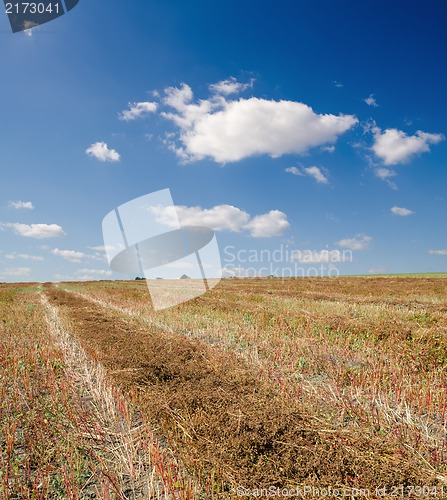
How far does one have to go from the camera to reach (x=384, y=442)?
3.51 m

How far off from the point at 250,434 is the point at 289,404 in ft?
3.32

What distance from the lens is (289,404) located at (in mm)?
4320

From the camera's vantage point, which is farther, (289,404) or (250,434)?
(289,404)

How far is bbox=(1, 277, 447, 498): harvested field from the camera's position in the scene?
118 inches

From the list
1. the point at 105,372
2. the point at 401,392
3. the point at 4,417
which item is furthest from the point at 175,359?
the point at 401,392

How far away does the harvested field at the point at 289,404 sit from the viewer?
9.87 feet

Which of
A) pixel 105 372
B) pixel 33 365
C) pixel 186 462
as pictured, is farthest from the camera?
pixel 33 365

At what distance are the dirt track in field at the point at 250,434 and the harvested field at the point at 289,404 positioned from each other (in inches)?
0.5

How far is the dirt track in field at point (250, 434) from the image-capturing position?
2957 millimetres

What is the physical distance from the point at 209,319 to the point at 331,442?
9106mm

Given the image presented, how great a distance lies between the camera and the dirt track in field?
116 inches

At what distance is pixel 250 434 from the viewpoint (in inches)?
137

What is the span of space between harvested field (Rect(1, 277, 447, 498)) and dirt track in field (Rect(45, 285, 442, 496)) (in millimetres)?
13

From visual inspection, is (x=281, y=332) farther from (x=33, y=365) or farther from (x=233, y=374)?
(x=33, y=365)
